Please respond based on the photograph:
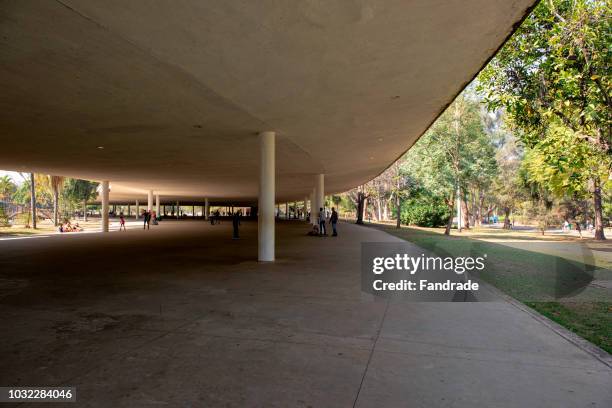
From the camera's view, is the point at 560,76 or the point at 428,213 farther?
the point at 428,213

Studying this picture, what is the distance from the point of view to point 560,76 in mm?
8742

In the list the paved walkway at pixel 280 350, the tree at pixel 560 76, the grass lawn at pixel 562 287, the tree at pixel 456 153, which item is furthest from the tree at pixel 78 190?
the tree at pixel 560 76

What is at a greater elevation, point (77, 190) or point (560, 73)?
point (560, 73)

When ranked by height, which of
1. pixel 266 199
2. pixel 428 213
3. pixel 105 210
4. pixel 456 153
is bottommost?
pixel 428 213

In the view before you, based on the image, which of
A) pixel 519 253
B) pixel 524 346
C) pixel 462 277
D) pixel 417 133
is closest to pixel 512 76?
pixel 417 133

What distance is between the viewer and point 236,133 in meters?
12.2

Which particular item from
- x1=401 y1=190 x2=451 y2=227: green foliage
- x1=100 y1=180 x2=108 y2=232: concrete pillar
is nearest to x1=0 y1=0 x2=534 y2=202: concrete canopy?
x1=100 y1=180 x2=108 y2=232: concrete pillar

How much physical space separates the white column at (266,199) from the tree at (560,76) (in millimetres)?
6967

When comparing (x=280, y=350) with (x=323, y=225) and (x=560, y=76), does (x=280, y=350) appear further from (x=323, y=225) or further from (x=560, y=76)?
(x=323, y=225)

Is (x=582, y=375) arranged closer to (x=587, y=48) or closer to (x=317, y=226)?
(x=587, y=48)

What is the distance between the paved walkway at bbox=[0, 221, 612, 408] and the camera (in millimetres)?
3254

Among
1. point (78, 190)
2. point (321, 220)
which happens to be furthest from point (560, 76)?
point (78, 190)

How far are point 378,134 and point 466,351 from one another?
9913 millimetres

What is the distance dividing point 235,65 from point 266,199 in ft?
19.9
